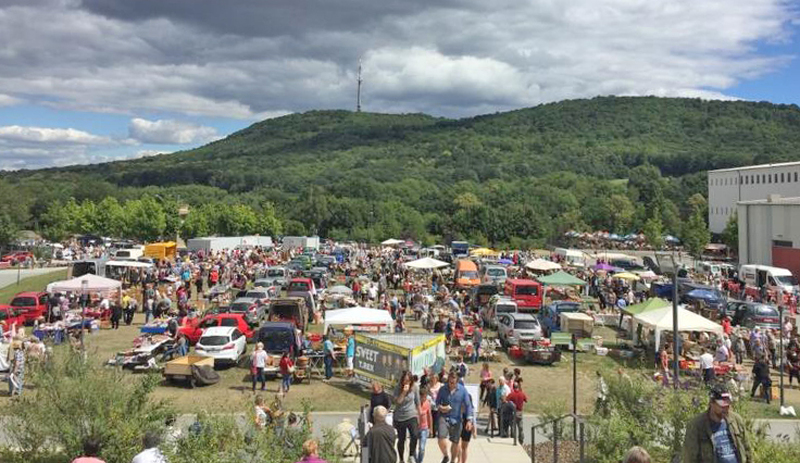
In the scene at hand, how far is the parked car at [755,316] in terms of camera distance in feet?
84.3

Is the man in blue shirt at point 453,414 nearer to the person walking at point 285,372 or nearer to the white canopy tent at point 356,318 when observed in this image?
the person walking at point 285,372

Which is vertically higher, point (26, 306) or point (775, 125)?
point (775, 125)

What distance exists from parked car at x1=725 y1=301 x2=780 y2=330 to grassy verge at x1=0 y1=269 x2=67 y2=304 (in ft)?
113

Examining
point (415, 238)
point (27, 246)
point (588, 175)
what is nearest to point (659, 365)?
point (27, 246)

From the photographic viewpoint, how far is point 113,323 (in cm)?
2608

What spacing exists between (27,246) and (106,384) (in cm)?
6450

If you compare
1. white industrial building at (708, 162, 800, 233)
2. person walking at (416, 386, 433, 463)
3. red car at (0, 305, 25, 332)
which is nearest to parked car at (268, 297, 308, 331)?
red car at (0, 305, 25, 332)

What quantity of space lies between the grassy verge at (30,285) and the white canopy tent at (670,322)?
30858mm

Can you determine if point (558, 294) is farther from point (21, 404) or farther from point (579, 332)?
point (21, 404)

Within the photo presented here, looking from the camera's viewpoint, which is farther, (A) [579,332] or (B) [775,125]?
(B) [775,125]

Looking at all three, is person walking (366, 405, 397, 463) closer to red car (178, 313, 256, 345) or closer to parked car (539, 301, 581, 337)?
red car (178, 313, 256, 345)

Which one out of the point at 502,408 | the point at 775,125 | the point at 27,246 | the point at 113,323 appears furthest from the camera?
the point at 775,125

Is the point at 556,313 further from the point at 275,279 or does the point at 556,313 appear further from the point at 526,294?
the point at 275,279

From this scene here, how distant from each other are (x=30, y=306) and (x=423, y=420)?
20.8 m
